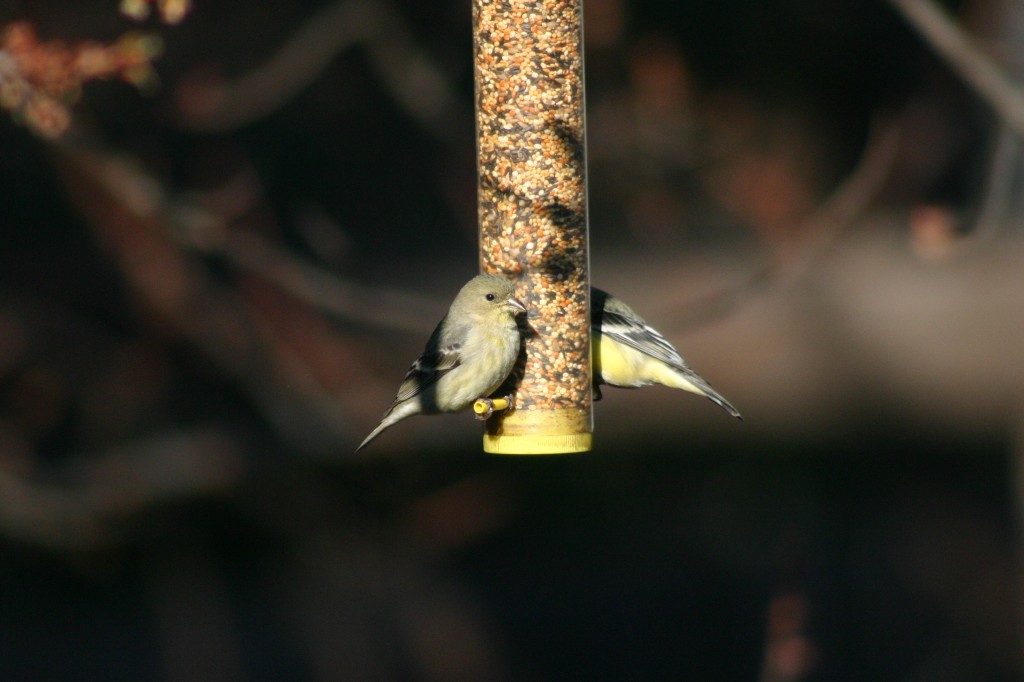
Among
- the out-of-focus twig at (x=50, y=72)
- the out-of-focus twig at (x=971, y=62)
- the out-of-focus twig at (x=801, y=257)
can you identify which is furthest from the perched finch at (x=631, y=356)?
the out-of-focus twig at (x=50, y=72)

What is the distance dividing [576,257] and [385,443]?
14.8 feet

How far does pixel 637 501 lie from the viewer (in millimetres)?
13305

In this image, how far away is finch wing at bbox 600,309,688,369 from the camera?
6.52 m

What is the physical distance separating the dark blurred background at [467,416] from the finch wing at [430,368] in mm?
2510

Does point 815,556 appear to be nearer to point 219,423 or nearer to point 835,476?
point 835,476

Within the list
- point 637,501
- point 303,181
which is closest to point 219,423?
point 303,181

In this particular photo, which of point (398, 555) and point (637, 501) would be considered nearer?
point (398, 555)

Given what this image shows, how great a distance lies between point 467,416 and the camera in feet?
33.2

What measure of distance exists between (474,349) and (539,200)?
2.34ft

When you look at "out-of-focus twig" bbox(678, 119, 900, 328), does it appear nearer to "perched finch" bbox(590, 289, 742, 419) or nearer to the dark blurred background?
the dark blurred background

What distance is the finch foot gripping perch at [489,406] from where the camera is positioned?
5594 mm

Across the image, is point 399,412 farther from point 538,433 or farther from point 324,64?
point 324,64

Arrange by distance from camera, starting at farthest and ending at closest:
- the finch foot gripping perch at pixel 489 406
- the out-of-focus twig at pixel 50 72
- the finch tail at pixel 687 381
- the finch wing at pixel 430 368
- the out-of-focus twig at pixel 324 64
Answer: the out-of-focus twig at pixel 324 64 → the finch tail at pixel 687 381 → the out-of-focus twig at pixel 50 72 → the finch wing at pixel 430 368 → the finch foot gripping perch at pixel 489 406

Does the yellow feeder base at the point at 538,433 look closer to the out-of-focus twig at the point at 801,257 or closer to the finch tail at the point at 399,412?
the finch tail at the point at 399,412
